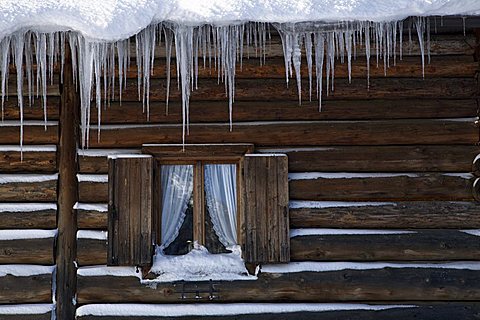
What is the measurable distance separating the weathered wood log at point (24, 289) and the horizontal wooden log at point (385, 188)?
7.56 ft

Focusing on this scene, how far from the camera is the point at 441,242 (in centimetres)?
532

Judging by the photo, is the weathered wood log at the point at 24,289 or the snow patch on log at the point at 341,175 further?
the snow patch on log at the point at 341,175

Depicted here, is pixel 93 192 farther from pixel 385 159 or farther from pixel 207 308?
pixel 385 159

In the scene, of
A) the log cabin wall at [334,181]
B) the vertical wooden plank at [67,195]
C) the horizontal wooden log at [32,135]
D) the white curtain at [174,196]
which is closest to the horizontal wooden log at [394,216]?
the log cabin wall at [334,181]

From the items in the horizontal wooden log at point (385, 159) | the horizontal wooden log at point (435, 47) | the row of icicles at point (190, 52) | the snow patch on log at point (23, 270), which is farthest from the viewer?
the horizontal wooden log at point (435, 47)

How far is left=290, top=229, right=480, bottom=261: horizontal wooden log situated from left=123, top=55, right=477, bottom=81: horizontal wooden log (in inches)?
56.6

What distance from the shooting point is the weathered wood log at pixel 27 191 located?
17.9 ft

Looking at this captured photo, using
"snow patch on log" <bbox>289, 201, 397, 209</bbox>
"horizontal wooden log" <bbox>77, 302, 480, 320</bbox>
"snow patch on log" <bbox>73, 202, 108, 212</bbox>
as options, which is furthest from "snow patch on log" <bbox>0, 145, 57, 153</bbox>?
"snow patch on log" <bbox>289, 201, 397, 209</bbox>

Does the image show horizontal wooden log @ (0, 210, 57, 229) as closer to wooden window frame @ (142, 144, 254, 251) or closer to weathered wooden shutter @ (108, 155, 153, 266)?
weathered wooden shutter @ (108, 155, 153, 266)

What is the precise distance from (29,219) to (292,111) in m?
2.54

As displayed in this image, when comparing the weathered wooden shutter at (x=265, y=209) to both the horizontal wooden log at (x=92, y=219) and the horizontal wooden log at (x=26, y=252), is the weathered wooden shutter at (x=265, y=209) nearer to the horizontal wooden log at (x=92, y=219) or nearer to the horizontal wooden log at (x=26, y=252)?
the horizontal wooden log at (x=92, y=219)

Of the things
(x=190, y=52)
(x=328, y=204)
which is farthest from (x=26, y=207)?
(x=328, y=204)

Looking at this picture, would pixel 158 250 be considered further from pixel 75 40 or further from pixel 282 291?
pixel 75 40

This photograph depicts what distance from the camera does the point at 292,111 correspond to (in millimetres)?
5520
